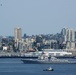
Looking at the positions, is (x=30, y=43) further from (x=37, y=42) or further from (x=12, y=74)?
(x=12, y=74)

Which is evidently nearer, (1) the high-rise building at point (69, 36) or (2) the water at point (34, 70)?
(2) the water at point (34, 70)

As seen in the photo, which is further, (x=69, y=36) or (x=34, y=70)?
(x=69, y=36)

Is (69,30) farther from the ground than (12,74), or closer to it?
farther from the ground

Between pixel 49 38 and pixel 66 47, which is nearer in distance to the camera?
pixel 66 47

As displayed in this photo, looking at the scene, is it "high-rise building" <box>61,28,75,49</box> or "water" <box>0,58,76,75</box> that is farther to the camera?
"high-rise building" <box>61,28,75,49</box>

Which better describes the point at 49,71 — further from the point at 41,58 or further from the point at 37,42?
the point at 37,42

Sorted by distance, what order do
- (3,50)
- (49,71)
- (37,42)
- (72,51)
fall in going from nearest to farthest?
(49,71)
(72,51)
(3,50)
(37,42)

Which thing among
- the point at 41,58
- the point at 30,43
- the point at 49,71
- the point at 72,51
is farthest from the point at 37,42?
the point at 49,71

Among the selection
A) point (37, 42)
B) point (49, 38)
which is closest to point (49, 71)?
point (37, 42)

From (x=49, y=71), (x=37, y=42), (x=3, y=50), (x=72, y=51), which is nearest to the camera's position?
(x=49, y=71)
